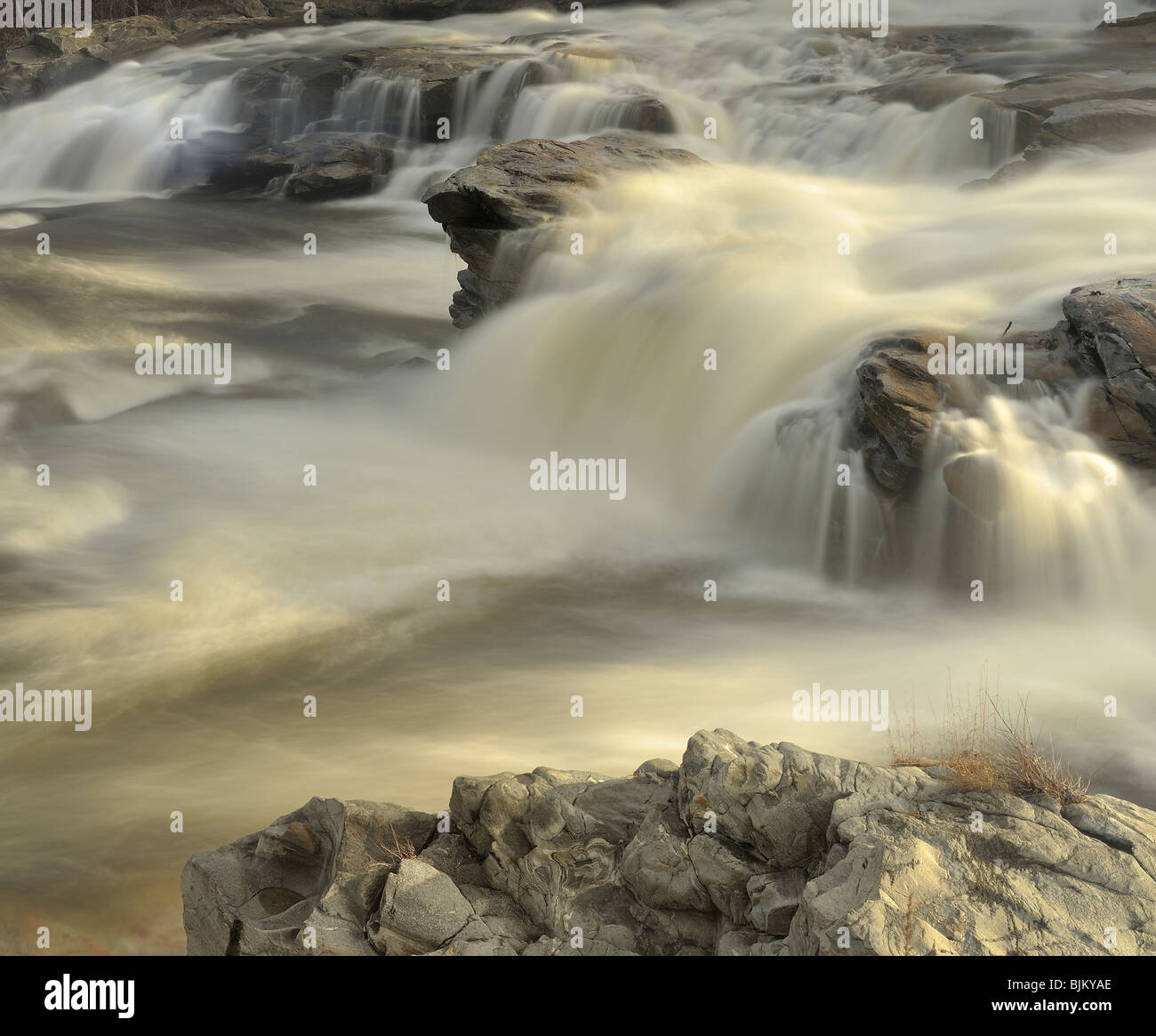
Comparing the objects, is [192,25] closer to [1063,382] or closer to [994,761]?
[1063,382]

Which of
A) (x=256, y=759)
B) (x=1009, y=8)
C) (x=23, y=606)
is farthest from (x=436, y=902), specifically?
(x=1009, y=8)

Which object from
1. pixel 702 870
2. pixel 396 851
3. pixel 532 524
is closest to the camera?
pixel 702 870

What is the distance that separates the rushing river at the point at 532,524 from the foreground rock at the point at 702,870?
1.00 metres

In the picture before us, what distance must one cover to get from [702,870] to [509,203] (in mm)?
10027

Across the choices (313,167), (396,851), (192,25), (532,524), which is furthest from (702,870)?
(192,25)

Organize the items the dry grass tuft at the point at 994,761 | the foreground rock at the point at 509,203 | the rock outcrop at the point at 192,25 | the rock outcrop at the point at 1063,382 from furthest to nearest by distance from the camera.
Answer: the rock outcrop at the point at 192,25
the foreground rock at the point at 509,203
the rock outcrop at the point at 1063,382
the dry grass tuft at the point at 994,761

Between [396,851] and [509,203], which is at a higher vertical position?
[509,203]

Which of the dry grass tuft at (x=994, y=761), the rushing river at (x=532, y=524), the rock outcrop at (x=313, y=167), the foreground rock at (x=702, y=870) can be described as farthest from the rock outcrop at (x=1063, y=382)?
the rock outcrop at (x=313, y=167)

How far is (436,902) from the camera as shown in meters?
4.30

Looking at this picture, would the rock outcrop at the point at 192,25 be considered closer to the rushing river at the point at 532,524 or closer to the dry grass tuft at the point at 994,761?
the rushing river at the point at 532,524

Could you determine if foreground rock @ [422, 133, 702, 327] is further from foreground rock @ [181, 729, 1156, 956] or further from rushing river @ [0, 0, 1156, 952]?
foreground rock @ [181, 729, 1156, 956]

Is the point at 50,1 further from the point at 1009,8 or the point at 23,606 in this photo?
the point at 23,606

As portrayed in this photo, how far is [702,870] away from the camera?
4.28 meters

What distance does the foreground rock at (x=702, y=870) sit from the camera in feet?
12.6
